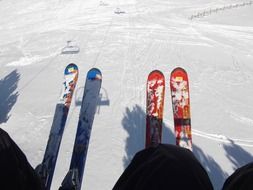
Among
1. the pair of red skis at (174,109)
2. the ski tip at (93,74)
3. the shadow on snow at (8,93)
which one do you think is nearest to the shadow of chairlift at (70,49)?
the shadow on snow at (8,93)

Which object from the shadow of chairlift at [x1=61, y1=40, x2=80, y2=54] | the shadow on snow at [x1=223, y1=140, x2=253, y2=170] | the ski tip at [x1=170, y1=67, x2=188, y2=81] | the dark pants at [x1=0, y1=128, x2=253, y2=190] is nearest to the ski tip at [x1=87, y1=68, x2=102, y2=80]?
the ski tip at [x1=170, y1=67, x2=188, y2=81]

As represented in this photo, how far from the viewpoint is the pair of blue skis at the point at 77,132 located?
4.54 metres

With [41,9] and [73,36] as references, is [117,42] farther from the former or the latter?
[41,9]

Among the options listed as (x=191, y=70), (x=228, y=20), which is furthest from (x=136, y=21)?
(x=191, y=70)

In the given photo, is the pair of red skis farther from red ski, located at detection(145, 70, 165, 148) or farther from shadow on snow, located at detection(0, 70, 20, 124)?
shadow on snow, located at detection(0, 70, 20, 124)

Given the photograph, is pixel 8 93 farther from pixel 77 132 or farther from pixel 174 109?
pixel 174 109

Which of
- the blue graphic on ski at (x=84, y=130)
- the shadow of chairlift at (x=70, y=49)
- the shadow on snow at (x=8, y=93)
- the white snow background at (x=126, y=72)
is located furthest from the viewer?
the shadow of chairlift at (x=70, y=49)

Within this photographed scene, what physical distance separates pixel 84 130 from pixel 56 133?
609 millimetres

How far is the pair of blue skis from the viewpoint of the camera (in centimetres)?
454

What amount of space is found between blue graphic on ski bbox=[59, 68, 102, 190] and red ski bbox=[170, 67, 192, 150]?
4.92 ft

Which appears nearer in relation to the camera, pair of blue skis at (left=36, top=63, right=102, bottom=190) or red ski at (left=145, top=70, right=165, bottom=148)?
pair of blue skis at (left=36, top=63, right=102, bottom=190)

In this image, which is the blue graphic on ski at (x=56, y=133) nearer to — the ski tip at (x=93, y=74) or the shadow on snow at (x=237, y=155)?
the ski tip at (x=93, y=74)

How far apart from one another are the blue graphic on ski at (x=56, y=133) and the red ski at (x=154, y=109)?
1567 mm

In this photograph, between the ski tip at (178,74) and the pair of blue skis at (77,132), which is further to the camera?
the ski tip at (178,74)
